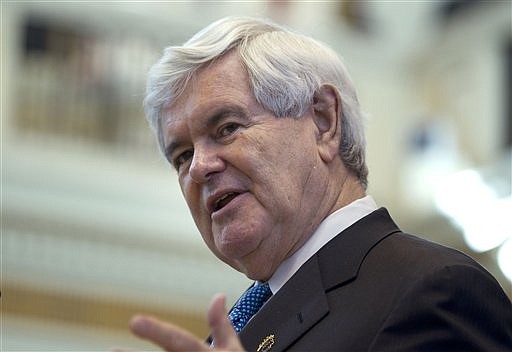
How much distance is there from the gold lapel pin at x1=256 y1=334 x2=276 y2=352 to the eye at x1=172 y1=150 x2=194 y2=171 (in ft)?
1.67

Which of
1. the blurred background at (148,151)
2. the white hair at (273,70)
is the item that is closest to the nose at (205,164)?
the white hair at (273,70)

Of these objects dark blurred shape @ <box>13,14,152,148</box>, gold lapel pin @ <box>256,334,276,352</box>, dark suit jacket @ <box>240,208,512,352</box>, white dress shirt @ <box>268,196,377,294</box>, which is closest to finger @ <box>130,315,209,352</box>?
dark suit jacket @ <box>240,208,512,352</box>

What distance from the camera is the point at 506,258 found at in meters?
8.67

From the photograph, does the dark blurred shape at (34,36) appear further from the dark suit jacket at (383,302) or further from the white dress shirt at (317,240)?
the dark suit jacket at (383,302)

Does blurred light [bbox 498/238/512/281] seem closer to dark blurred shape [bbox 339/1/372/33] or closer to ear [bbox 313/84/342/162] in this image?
dark blurred shape [bbox 339/1/372/33]

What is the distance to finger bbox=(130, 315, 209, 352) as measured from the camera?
1.96m

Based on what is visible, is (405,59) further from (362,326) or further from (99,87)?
(362,326)

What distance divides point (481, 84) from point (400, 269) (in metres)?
7.66

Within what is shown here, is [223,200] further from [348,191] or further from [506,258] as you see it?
[506,258]

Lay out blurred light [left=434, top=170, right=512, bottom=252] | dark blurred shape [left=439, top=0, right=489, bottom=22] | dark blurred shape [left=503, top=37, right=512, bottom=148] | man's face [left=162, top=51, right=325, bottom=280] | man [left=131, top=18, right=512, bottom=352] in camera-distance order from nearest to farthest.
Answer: man [left=131, top=18, right=512, bottom=352], man's face [left=162, top=51, right=325, bottom=280], blurred light [left=434, top=170, right=512, bottom=252], dark blurred shape [left=503, top=37, right=512, bottom=148], dark blurred shape [left=439, top=0, right=489, bottom=22]

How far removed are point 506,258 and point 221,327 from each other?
685 centimetres

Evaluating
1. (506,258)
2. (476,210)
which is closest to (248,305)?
(506,258)

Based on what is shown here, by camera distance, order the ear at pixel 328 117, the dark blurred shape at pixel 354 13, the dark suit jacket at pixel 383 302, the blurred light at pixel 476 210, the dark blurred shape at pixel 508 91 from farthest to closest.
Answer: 1. the dark blurred shape at pixel 354 13
2. the dark blurred shape at pixel 508 91
3. the blurred light at pixel 476 210
4. the ear at pixel 328 117
5. the dark suit jacket at pixel 383 302

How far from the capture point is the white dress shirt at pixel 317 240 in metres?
2.72
